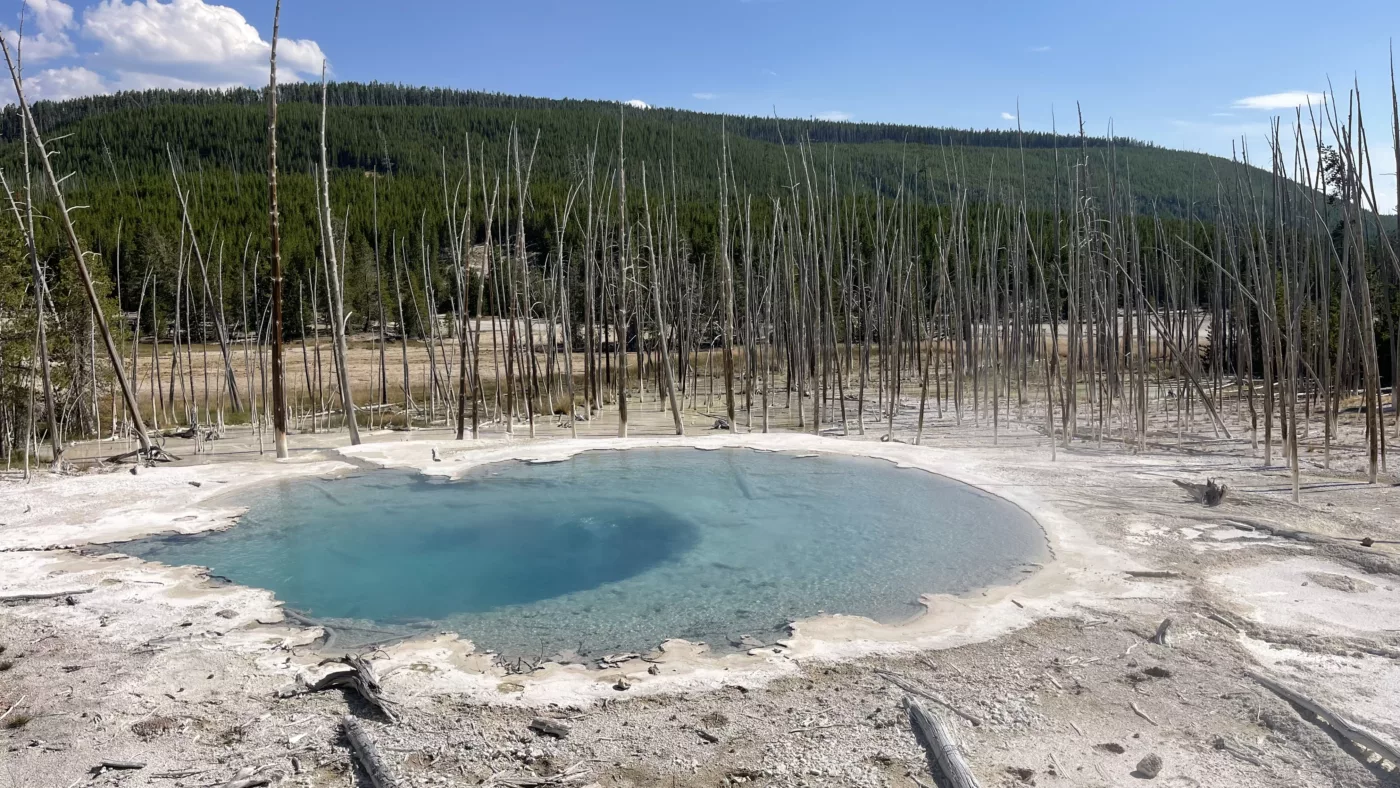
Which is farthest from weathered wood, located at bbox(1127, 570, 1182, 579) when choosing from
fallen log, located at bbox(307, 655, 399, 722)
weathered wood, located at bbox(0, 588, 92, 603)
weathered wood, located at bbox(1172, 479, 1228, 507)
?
weathered wood, located at bbox(0, 588, 92, 603)

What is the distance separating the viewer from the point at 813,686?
485cm

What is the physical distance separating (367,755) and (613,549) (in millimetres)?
4450

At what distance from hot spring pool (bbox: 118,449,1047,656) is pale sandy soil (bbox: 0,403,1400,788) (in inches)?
19.5

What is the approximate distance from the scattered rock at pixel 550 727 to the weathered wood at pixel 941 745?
1723mm

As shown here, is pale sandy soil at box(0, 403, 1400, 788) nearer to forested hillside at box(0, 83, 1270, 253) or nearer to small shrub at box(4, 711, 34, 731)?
small shrub at box(4, 711, 34, 731)

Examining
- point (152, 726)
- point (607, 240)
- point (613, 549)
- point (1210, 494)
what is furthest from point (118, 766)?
point (607, 240)

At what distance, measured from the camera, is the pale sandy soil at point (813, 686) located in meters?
4.02

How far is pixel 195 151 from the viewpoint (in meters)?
62.2

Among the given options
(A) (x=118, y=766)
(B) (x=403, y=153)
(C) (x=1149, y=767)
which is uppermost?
(B) (x=403, y=153)

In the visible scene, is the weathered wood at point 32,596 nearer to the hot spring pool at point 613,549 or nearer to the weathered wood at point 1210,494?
the hot spring pool at point 613,549

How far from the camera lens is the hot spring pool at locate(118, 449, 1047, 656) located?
640 centimetres

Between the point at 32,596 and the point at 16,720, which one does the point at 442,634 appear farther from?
the point at 32,596

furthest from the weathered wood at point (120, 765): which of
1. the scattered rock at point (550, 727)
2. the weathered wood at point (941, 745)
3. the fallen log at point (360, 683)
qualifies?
the weathered wood at point (941, 745)

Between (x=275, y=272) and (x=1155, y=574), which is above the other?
(x=275, y=272)
